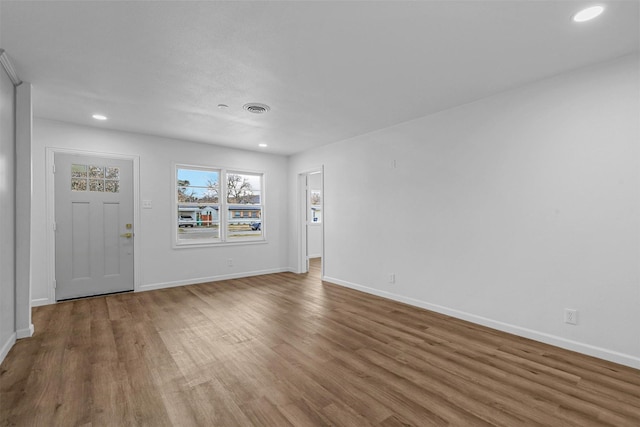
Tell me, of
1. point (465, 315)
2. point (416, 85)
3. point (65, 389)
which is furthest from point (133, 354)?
point (416, 85)

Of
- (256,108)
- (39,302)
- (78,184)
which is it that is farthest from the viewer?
(78,184)

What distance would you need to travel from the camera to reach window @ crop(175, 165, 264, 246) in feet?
18.0

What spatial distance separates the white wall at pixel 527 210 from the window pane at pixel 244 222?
2795 mm

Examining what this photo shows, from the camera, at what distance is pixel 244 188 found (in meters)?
6.24

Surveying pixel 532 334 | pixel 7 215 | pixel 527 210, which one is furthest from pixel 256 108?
pixel 532 334

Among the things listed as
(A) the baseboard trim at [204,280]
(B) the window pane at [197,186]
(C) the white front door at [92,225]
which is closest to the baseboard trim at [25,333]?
(C) the white front door at [92,225]

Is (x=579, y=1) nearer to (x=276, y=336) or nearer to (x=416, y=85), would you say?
(x=416, y=85)

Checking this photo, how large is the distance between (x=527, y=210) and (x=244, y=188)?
4.91m

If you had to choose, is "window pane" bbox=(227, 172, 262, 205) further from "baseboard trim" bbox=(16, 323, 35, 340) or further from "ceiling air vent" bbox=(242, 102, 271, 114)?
"baseboard trim" bbox=(16, 323, 35, 340)

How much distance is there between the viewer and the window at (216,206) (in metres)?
5.48

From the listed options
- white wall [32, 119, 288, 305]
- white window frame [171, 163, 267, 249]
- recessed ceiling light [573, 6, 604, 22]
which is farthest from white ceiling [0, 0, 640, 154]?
white window frame [171, 163, 267, 249]

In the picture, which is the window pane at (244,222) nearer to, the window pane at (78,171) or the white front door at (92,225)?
the white front door at (92,225)

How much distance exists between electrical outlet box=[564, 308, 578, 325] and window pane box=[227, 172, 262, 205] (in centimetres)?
524

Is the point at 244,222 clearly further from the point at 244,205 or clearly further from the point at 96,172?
the point at 96,172
